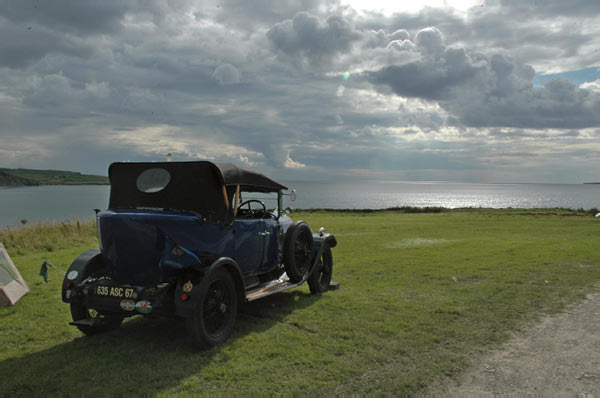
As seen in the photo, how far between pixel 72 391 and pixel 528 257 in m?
14.0

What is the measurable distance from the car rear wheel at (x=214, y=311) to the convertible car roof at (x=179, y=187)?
961 millimetres

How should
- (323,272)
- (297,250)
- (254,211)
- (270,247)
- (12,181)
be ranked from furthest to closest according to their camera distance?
(12,181), (323,272), (254,211), (297,250), (270,247)

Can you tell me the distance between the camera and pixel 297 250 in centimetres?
857

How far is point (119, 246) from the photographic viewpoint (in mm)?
5828

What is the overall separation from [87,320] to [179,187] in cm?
229

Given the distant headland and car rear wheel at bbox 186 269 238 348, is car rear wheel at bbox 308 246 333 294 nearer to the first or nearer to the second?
car rear wheel at bbox 186 269 238 348

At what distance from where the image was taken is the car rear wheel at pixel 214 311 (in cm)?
566

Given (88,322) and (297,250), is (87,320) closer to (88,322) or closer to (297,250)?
(88,322)

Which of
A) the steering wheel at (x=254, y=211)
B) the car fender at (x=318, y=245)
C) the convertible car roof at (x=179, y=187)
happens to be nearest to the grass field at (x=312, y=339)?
the car fender at (x=318, y=245)

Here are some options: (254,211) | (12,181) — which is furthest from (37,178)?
(254,211)

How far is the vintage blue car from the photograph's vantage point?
18.7 ft

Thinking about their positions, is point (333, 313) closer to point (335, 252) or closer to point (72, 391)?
point (72, 391)

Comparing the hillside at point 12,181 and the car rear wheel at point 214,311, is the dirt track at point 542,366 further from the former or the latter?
the hillside at point 12,181

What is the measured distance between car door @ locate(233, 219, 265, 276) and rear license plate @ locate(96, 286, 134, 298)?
1668 millimetres
